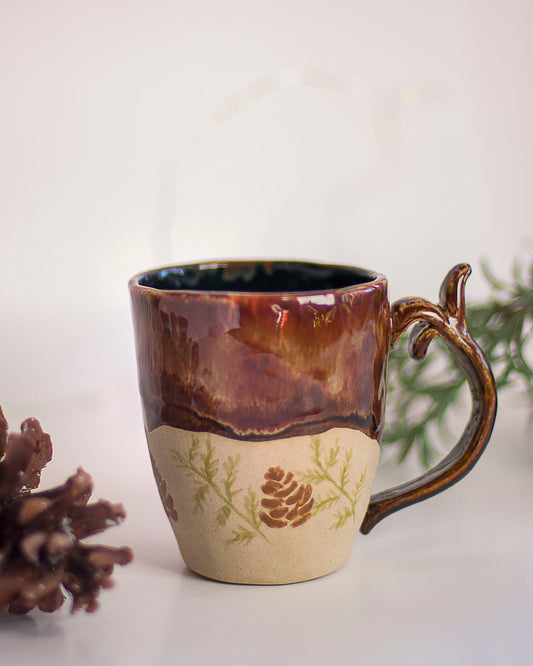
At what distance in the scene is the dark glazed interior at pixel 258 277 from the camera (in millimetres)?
590

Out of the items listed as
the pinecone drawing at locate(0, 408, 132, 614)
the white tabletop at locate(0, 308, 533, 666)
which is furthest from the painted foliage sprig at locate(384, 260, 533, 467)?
the pinecone drawing at locate(0, 408, 132, 614)

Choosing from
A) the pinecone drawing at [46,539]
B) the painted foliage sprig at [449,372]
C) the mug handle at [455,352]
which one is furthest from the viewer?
the painted foliage sprig at [449,372]

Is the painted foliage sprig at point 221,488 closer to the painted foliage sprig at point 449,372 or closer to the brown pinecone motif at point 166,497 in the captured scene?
the brown pinecone motif at point 166,497

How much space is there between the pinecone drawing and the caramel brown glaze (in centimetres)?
A: 8

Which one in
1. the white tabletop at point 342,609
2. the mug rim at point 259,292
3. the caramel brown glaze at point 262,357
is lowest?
the white tabletop at point 342,609

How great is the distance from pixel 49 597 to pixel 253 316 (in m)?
0.18

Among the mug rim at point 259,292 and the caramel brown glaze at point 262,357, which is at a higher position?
the mug rim at point 259,292

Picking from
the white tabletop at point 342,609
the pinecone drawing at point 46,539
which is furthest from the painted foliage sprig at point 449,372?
the pinecone drawing at point 46,539

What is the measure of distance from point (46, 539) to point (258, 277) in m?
0.26

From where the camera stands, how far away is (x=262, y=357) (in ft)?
1.54

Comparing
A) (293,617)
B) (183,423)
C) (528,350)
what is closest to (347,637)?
(293,617)

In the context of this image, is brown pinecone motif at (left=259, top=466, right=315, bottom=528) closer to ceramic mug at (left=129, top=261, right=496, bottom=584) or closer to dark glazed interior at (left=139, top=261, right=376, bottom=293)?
ceramic mug at (left=129, top=261, right=496, bottom=584)

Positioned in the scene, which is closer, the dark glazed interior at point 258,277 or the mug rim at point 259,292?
the mug rim at point 259,292

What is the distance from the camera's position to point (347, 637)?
460 millimetres
